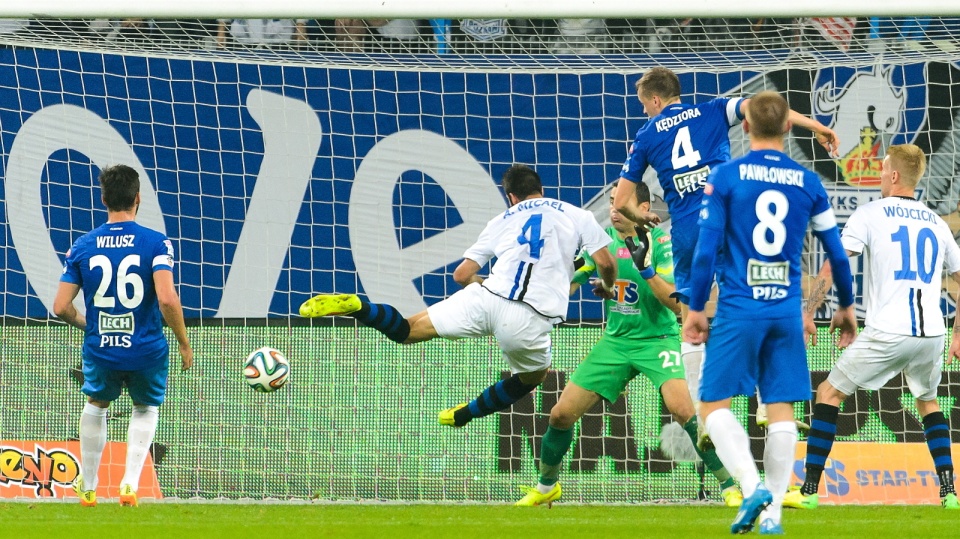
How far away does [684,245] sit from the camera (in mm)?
7137

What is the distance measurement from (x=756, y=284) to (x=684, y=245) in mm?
1823

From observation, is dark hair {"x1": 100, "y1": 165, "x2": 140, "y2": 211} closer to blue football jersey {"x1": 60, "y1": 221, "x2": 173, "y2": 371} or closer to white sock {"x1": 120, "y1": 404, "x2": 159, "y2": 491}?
blue football jersey {"x1": 60, "y1": 221, "x2": 173, "y2": 371}

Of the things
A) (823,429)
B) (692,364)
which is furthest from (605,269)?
(823,429)

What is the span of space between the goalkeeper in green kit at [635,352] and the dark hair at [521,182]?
1.80 ft

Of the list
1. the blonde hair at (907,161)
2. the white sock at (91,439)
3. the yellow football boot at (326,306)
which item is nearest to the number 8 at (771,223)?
the blonde hair at (907,161)

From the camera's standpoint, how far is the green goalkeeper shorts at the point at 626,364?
8.05m

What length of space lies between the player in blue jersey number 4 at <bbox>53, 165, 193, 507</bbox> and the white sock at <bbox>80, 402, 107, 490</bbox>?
0.18 m

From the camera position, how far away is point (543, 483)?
334 inches

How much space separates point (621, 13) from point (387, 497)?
4.01 m

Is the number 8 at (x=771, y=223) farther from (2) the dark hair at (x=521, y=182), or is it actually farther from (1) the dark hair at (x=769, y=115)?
(2) the dark hair at (x=521, y=182)

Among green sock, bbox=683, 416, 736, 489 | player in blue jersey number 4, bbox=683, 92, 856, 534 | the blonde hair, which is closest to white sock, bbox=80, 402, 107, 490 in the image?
green sock, bbox=683, 416, 736, 489

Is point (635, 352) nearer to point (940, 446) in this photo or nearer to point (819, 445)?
point (819, 445)

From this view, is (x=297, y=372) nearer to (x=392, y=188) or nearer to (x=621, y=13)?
(x=392, y=188)

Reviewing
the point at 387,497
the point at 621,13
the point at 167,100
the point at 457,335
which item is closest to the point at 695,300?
the point at 457,335
